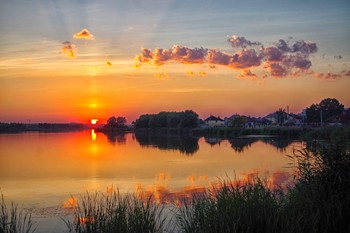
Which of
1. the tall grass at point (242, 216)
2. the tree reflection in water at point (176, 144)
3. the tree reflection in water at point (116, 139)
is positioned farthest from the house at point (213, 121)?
the tall grass at point (242, 216)

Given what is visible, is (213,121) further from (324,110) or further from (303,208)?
(303,208)

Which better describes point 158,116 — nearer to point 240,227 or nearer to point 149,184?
point 149,184

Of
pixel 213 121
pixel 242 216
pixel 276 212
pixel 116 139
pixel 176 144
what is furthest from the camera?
pixel 213 121

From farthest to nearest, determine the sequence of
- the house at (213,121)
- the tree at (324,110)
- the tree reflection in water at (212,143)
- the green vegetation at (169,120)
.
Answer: the house at (213,121) < the green vegetation at (169,120) < the tree at (324,110) < the tree reflection in water at (212,143)

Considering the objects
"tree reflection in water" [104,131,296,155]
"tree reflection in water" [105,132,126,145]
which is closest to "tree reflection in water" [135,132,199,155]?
"tree reflection in water" [104,131,296,155]

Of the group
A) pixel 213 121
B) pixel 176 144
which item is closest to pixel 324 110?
pixel 176 144

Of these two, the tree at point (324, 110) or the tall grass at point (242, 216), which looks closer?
the tall grass at point (242, 216)

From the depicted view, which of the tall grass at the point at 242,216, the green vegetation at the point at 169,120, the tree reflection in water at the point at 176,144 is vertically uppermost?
the green vegetation at the point at 169,120

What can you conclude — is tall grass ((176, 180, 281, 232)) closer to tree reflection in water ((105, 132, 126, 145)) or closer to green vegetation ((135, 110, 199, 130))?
tree reflection in water ((105, 132, 126, 145))

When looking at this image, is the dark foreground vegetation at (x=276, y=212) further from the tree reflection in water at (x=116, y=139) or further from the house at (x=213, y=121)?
the house at (x=213, y=121)

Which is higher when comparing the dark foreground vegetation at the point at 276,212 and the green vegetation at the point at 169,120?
the green vegetation at the point at 169,120

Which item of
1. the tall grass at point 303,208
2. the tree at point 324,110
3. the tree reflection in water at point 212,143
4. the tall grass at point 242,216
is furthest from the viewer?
the tree at point 324,110

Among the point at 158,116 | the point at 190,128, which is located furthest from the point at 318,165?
the point at 158,116

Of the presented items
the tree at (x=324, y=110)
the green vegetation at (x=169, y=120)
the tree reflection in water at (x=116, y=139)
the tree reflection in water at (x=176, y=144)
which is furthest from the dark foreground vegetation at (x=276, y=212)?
the green vegetation at (x=169, y=120)
